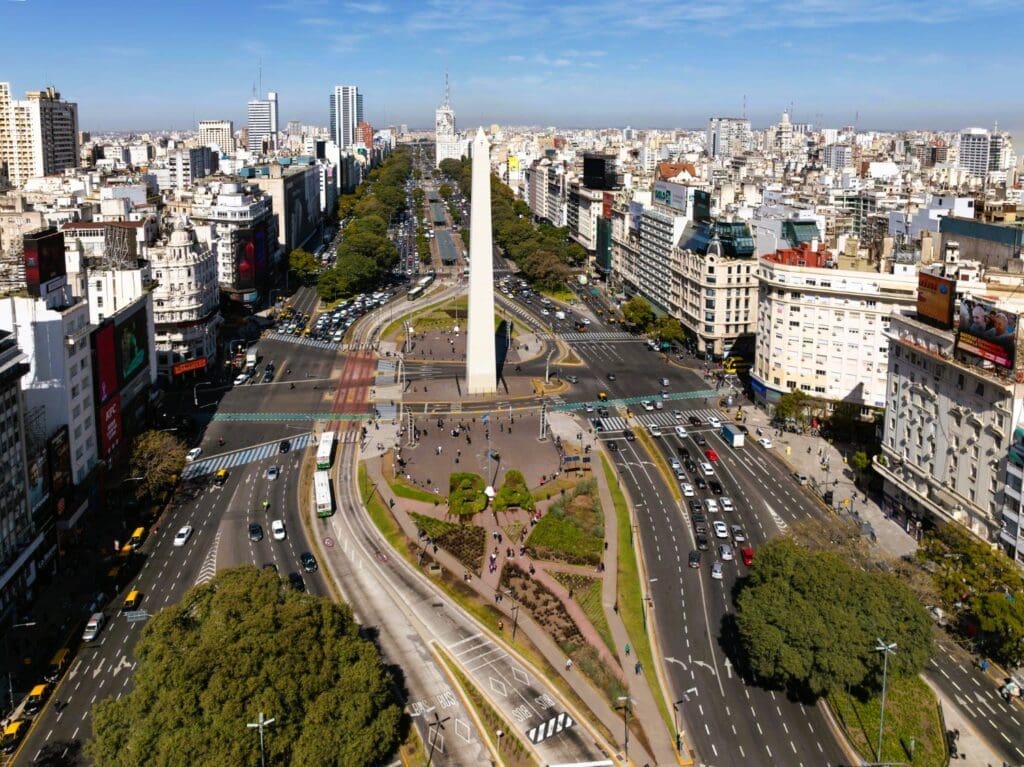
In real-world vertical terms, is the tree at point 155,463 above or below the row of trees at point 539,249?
below

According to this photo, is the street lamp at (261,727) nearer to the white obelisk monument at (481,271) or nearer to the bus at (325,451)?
the bus at (325,451)

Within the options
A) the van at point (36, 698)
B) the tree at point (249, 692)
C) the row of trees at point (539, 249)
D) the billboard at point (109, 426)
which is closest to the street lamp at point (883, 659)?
the tree at point (249, 692)

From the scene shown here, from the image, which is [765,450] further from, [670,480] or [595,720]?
[595,720]

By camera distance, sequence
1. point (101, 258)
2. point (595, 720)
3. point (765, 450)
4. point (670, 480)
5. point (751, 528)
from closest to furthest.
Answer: point (595, 720) < point (751, 528) < point (670, 480) < point (765, 450) < point (101, 258)

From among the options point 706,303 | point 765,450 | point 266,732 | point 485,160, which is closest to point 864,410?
point 765,450

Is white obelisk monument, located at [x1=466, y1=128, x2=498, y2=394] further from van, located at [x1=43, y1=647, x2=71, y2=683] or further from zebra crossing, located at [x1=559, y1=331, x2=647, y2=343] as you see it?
van, located at [x1=43, y1=647, x2=71, y2=683]

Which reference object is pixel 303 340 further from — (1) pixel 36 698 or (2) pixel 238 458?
(1) pixel 36 698
